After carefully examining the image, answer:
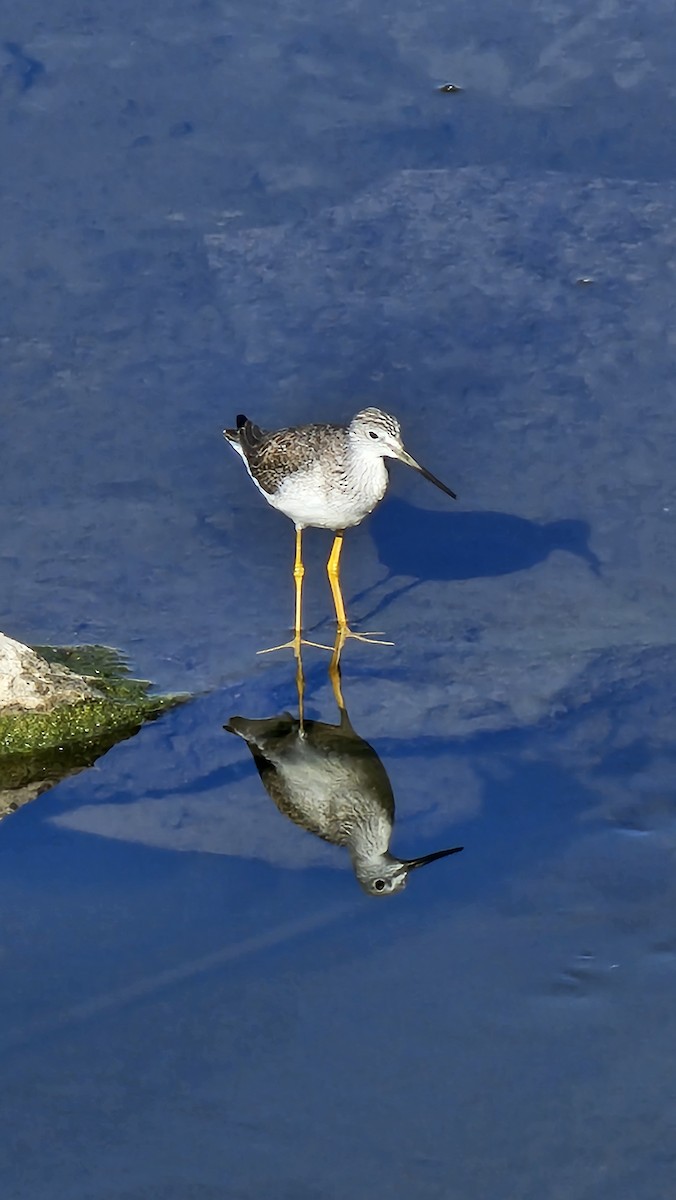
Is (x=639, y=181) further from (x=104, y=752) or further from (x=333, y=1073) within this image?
(x=333, y=1073)

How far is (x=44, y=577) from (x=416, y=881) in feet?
8.68

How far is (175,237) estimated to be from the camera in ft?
32.6

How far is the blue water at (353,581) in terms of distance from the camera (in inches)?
217

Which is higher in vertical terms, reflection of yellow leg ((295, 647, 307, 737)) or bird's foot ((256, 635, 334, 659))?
bird's foot ((256, 635, 334, 659))

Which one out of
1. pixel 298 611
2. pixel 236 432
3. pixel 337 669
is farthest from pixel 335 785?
pixel 236 432

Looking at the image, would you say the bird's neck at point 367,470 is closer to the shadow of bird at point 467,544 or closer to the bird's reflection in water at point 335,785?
the shadow of bird at point 467,544

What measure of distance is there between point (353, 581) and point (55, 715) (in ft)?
5.68

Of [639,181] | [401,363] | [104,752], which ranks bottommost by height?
[104,752]

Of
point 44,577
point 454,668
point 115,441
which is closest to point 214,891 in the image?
point 454,668

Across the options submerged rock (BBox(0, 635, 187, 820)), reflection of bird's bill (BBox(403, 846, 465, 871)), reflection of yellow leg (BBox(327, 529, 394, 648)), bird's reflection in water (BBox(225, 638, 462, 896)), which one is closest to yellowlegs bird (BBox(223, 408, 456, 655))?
reflection of yellow leg (BBox(327, 529, 394, 648))

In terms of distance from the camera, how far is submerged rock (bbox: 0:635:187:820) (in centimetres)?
712

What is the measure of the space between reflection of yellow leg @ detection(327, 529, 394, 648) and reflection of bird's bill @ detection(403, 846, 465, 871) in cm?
140

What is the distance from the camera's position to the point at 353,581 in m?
8.18

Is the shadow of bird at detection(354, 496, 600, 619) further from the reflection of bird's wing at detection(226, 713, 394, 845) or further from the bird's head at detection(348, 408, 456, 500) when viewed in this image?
the reflection of bird's wing at detection(226, 713, 394, 845)
